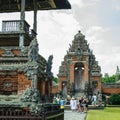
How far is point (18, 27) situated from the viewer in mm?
18078

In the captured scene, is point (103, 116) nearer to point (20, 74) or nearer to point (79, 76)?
point (20, 74)

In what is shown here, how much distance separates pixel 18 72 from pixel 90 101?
38036 mm

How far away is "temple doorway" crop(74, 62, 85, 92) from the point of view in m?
58.4

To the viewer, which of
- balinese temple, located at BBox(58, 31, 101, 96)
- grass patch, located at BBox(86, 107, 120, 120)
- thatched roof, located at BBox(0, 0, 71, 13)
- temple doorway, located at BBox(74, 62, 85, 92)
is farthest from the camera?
temple doorway, located at BBox(74, 62, 85, 92)

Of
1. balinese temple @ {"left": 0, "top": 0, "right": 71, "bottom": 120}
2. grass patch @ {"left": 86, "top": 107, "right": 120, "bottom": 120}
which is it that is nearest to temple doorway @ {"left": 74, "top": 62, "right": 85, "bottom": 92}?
grass patch @ {"left": 86, "top": 107, "right": 120, "bottom": 120}

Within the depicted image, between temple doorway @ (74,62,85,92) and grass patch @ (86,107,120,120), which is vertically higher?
temple doorway @ (74,62,85,92)

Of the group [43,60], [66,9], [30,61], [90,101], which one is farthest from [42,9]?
[90,101]

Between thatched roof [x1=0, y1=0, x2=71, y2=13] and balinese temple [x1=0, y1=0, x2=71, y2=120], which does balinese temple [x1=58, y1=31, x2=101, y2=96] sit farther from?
balinese temple [x1=0, y1=0, x2=71, y2=120]

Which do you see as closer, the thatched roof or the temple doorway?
the thatched roof

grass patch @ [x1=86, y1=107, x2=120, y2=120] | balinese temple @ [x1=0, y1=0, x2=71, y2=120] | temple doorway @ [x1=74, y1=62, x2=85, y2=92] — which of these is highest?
temple doorway @ [x1=74, y1=62, x2=85, y2=92]

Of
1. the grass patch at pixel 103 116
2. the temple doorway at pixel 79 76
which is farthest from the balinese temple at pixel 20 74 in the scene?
the temple doorway at pixel 79 76

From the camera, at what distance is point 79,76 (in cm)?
5934

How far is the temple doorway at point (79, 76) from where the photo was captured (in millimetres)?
58375

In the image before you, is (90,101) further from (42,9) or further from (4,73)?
(4,73)
